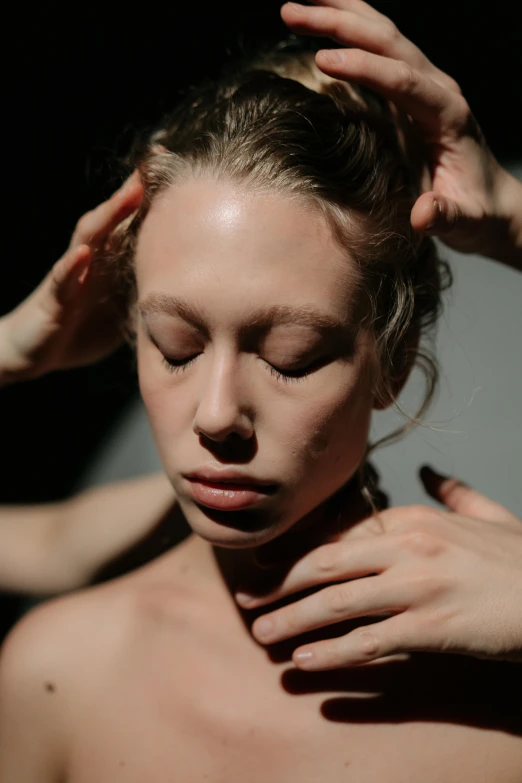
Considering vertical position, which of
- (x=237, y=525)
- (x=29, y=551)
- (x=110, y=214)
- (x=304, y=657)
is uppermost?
(x=110, y=214)

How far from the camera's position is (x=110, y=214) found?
86 cm

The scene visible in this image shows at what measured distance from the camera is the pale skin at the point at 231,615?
0.73 metres

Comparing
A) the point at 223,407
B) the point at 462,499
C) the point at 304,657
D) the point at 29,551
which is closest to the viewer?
the point at 223,407

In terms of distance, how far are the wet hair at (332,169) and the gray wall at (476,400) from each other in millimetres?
424

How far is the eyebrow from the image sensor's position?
715 millimetres

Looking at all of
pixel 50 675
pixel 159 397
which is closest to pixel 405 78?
pixel 159 397

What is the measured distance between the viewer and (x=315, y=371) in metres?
0.75

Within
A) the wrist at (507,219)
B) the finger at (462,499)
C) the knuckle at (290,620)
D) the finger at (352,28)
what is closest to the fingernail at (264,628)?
the knuckle at (290,620)

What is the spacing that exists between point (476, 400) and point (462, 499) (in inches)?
16.0

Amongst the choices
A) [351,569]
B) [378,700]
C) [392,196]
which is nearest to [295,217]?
[392,196]

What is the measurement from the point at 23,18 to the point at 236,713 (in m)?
1.03

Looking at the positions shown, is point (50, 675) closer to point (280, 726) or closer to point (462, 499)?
point (280, 726)

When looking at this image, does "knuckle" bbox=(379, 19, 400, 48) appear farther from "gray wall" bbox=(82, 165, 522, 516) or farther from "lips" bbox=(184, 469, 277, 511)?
"gray wall" bbox=(82, 165, 522, 516)

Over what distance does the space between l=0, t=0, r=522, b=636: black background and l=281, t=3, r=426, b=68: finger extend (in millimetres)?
494
